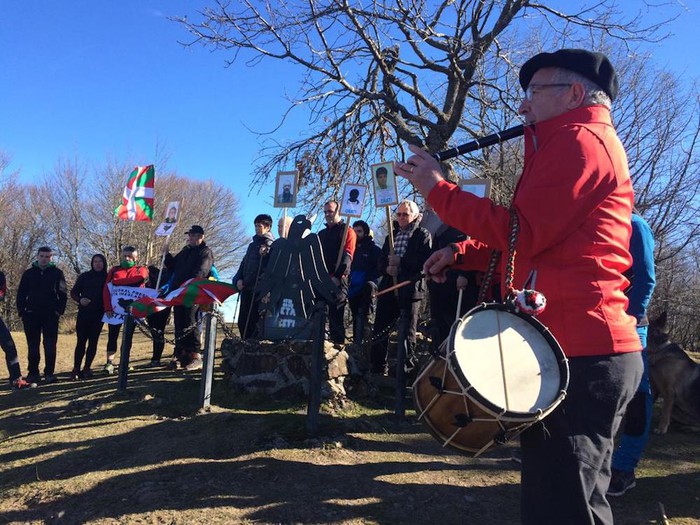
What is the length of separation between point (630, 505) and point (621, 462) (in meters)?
0.29

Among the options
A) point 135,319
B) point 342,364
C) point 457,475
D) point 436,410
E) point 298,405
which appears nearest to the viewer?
point 436,410

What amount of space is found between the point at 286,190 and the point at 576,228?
550 cm

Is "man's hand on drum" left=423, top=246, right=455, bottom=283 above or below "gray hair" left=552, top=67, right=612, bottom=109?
below

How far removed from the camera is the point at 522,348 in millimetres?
1771

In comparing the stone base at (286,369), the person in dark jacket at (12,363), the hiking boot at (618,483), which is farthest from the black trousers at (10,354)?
the hiking boot at (618,483)

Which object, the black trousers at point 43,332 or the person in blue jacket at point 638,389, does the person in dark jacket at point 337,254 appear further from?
the black trousers at point 43,332

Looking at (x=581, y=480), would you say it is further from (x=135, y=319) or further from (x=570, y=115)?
(x=135, y=319)

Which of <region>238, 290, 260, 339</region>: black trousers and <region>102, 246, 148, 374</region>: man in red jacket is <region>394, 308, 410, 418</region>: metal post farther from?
<region>102, 246, 148, 374</region>: man in red jacket

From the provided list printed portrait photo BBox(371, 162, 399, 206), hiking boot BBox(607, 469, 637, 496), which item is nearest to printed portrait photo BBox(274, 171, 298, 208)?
printed portrait photo BBox(371, 162, 399, 206)

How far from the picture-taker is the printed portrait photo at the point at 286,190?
682 cm

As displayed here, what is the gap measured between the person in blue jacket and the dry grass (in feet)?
0.57

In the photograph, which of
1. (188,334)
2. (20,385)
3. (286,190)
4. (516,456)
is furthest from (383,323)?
(20,385)

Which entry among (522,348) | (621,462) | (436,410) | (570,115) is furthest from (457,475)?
(570,115)

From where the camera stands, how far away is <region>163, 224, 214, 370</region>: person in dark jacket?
7.54m
